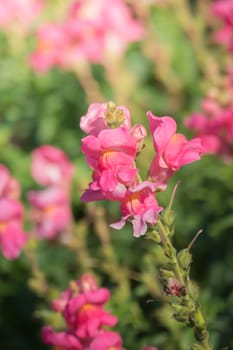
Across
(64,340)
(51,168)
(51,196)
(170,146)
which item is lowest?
(64,340)

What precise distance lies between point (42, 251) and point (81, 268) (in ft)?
1.48

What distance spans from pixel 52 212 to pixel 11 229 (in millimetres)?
346

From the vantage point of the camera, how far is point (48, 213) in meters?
3.34

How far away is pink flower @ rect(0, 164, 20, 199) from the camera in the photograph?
2.94m

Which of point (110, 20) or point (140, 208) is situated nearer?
point (140, 208)

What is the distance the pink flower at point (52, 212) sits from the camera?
3346mm

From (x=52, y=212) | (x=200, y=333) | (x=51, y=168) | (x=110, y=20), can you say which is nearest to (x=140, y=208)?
(x=200, y=333)

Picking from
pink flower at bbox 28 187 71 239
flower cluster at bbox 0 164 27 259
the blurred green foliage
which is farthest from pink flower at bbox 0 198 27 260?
pink flower at bbox 28 187 71 239

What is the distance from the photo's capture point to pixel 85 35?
390 cm

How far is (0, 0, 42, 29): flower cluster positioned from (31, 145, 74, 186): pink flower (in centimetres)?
138

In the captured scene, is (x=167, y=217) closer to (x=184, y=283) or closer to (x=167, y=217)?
(x=167, y=217)

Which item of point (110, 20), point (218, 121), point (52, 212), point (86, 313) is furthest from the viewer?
point (110, 20)

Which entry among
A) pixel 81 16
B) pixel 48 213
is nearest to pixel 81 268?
pixel 48 213

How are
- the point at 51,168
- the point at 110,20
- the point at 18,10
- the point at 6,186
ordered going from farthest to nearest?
the point at 18,10
the point at 110,20
the point at 51,168
the point at 6,186
